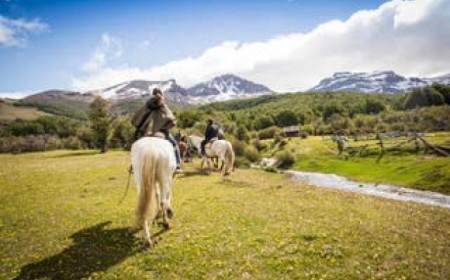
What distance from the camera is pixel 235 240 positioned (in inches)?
456

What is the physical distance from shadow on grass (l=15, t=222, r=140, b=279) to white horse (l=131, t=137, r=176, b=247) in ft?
3.34

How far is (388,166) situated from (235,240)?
52327 millimetres

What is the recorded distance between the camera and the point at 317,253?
1038 cm

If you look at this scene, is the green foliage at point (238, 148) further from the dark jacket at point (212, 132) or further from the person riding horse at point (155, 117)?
the person riding horse at point (155, 117)

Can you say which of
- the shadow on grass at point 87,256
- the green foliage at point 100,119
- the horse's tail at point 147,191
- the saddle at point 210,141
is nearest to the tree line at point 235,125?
the green foliage at point 100,119

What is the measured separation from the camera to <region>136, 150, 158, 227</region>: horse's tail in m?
10.8

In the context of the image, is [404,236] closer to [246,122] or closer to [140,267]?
[140,267]

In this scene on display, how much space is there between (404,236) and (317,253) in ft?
13.5

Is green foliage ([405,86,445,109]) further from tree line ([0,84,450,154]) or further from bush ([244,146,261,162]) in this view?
bush ([244,146,261,162])

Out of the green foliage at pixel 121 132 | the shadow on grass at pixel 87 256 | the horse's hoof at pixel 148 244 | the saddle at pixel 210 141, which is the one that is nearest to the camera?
the shadow on grass at pixel 87 256

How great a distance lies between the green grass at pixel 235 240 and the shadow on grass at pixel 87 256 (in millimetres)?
35

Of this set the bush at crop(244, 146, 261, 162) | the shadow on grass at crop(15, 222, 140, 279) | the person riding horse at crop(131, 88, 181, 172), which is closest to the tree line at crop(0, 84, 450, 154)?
the bush at crop(244, 146, 261, 162)

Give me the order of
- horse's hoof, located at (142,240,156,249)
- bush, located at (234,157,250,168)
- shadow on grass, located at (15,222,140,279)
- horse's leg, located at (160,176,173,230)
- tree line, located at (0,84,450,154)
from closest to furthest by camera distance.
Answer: shadow on grass, located at (15,222,140,279) < horse's hoof, located at (142,240,156,249) < horse's leg, located at (160,176,173,230) < bush, located at (234,157,250,168) < tree line, located at (0,84,450,154)

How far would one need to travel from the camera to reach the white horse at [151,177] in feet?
35.5
